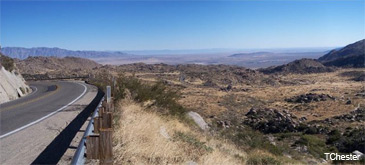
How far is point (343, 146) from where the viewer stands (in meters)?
17.8

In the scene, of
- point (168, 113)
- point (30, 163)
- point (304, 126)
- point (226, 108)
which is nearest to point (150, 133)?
point (30, 163)

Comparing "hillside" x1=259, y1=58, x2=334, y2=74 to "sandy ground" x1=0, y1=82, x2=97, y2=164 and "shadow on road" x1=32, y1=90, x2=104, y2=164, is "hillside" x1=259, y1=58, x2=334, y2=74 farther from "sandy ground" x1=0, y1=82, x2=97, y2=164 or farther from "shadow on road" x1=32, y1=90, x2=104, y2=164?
"shadow on road" x1=32, y1=90, x2=104, y2=164

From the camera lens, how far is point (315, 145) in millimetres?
18406

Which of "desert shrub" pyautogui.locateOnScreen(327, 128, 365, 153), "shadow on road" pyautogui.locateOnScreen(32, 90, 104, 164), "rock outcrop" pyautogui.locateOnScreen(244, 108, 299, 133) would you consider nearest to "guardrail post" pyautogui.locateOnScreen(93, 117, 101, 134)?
"shadow on road" pyautogui.locateOnScreen(32, 90, 104, 164)

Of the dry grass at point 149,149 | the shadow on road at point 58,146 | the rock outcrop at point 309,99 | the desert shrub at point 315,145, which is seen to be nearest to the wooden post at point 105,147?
the dry grass at point 149,149

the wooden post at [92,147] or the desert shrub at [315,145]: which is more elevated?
the wooden post at [92,147]

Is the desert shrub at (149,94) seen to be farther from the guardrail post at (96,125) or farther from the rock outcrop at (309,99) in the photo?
the rock outcrop at (309,99)

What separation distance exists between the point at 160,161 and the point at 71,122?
200 inches

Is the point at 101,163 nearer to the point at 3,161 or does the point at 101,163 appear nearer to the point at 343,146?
the point at 3,161

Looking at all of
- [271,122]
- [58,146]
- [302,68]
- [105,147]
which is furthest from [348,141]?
[302,68]

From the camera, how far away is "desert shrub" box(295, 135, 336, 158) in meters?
16.5

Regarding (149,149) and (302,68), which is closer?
(149,149)

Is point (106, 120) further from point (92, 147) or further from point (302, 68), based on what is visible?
point (302, 68)

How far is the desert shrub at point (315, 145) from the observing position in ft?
54.1
